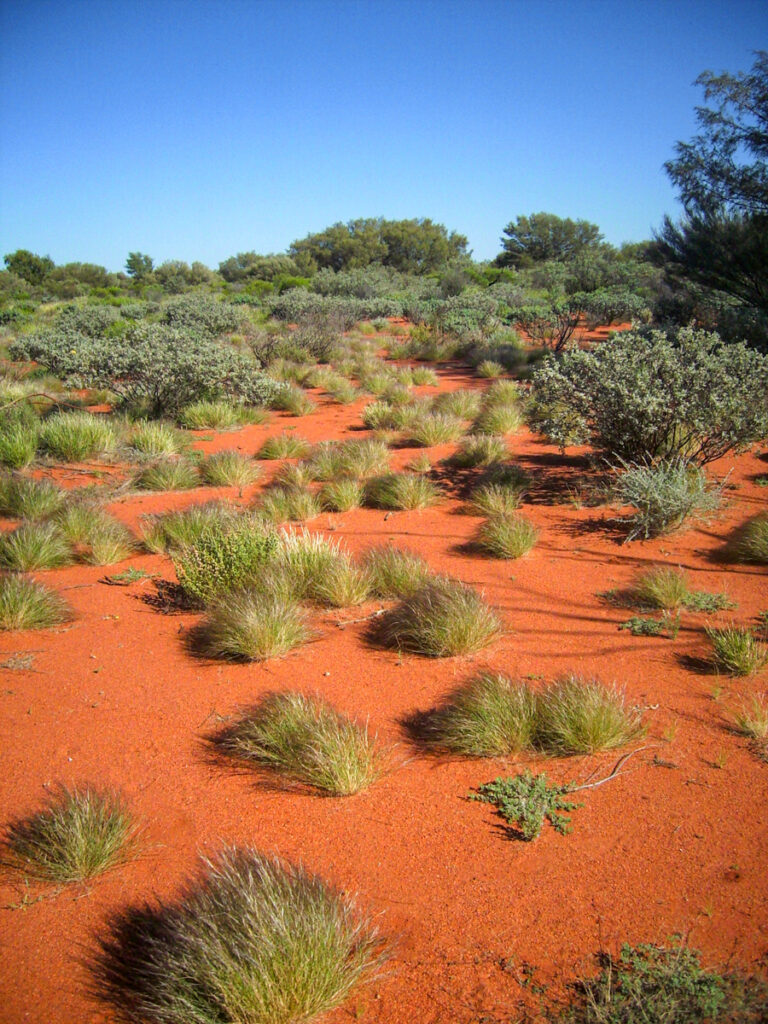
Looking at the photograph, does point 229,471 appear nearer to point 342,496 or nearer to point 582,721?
point 342,496

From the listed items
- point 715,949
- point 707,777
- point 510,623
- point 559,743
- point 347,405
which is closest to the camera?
point 715,949

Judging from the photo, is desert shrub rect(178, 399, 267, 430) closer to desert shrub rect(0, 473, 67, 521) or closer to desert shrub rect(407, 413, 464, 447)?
desert shrub rect(407, 413, 464, 447)

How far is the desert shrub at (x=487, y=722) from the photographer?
3.81 m

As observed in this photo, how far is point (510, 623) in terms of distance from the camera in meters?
5.42

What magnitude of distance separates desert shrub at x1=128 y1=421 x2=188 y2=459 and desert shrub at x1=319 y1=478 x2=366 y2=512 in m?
3.43

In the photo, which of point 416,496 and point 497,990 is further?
point 416,496

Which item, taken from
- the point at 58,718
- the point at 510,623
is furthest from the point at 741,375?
the point at 58,718

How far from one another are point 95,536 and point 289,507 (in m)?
2.26

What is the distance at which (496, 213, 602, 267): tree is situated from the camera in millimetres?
54312

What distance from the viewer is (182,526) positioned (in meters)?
7.43

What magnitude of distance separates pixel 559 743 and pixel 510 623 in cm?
168

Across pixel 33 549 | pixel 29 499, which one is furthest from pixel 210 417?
pixel 33 549

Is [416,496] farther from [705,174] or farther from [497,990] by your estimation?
[705,174]

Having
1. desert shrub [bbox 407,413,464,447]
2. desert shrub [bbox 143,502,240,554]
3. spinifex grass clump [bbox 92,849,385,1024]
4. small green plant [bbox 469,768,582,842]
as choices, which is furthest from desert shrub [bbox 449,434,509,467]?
spinifex grass clump [bbox 92,849,385,1024]
